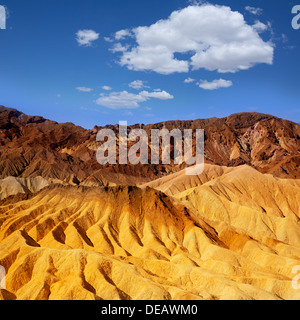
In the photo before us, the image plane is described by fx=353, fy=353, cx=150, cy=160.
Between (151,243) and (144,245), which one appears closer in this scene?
(151,243)

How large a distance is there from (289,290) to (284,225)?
35172 mm

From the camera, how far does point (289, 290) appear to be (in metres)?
52.6

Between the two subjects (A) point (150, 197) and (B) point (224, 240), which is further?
(A) point (150, 197)

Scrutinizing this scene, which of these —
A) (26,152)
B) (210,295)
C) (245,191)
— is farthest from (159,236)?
(26,152)

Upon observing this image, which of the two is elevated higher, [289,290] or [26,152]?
[26,152]

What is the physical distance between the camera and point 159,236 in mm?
73625

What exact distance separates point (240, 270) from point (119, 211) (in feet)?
101

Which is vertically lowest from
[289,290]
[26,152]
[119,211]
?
[289,290]

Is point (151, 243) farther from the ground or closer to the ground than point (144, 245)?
farther from the ground

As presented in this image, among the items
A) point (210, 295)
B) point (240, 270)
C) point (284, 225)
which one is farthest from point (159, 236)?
point (284, 225)
